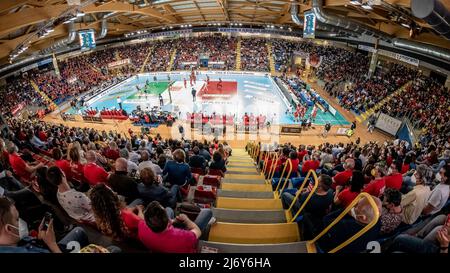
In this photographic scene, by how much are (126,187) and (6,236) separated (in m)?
2.05

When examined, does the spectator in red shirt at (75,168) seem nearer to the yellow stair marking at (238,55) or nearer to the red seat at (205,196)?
the red seat at (205,196)

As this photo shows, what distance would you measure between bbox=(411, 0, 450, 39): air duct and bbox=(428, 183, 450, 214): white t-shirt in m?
6.61

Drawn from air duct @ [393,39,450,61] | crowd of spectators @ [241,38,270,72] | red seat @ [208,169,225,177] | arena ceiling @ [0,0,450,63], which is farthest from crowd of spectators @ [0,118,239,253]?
crowd of spectators @ [241,38,270,72]

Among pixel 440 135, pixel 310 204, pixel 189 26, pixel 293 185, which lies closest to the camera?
pixel 310 204

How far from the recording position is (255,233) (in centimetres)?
375

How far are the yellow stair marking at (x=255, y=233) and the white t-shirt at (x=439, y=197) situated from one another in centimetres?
229

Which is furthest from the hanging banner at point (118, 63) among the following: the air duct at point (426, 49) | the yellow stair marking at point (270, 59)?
the air duct at point (426, 49)

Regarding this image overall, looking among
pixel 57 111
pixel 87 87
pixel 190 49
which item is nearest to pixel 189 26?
pixel 190 49

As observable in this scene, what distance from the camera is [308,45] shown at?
135 feet

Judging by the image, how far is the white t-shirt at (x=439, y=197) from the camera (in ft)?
13.2

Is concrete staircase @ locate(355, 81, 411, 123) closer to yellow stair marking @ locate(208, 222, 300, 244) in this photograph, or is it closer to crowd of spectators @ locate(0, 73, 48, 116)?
yellow stair marking @ locate(208, 222, 300, 244)

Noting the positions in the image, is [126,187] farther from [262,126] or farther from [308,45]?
[308,45]

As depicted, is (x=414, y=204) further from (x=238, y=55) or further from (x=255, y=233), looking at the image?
(x=238, y=55)

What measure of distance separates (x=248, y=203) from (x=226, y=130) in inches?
608
